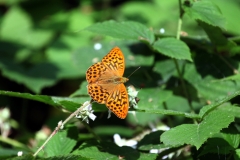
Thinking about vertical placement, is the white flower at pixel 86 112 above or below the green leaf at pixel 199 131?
above

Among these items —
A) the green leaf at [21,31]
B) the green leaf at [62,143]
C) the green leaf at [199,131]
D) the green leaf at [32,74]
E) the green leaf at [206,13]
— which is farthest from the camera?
the green leaf at [21,31]

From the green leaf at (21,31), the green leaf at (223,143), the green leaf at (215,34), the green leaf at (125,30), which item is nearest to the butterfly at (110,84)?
the green leaf at (125,30)

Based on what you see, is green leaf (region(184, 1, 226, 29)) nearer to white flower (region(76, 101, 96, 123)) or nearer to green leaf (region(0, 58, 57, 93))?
white flower (region(76, 101, 96, 123))

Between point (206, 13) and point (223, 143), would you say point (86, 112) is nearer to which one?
point (223, 143)

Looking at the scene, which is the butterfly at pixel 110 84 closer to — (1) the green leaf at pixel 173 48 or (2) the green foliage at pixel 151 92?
(2) the green foliage at pixel 151 92

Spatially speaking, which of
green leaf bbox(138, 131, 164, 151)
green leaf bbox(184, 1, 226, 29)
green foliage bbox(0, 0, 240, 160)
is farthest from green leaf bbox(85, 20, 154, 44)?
green leaf bbox(138, 131, 164, 151)

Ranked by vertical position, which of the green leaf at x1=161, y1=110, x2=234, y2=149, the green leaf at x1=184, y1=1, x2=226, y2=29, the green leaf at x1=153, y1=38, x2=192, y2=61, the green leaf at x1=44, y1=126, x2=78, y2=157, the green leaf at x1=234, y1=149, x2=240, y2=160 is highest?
the green leaf at x1=184, y1=1, x2=226, y2=29

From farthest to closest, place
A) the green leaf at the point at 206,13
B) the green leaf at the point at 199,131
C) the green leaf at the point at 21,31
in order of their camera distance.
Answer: the green leaf at the point at 21,31, the green leaf at the point at 206,13, the green leaf at the point at 199,131
